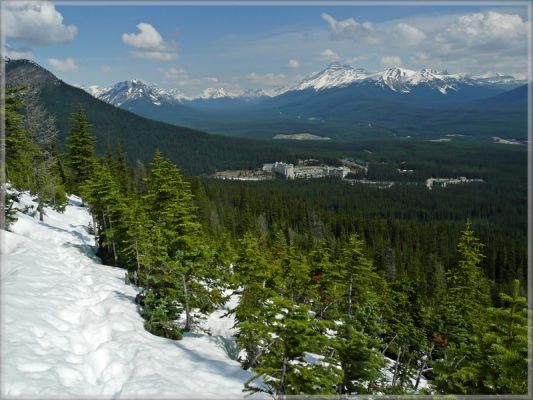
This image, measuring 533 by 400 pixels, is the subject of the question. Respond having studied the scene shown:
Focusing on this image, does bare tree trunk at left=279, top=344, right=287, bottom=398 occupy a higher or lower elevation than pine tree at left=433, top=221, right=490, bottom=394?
higher

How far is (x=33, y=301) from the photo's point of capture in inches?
614

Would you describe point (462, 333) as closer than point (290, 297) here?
Yes

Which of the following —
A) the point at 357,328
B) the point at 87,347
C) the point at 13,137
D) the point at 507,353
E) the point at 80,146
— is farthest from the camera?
the point at 80,146

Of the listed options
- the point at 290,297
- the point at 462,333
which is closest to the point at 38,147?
the point at 290,297

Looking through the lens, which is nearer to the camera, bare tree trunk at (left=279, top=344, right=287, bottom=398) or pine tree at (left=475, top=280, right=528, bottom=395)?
pine tree at (left=475, top=280, right=528, bottom=395)

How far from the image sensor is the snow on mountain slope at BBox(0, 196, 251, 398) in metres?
11.1

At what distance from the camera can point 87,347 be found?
1392cm

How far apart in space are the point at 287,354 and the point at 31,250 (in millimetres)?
19341

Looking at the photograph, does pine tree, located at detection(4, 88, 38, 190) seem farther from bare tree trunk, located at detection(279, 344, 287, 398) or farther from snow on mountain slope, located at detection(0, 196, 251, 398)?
bare tree trunk, located at detection(279, 344, 287, 398)

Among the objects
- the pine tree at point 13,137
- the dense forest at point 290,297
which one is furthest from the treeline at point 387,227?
the pine tree at point 13,137

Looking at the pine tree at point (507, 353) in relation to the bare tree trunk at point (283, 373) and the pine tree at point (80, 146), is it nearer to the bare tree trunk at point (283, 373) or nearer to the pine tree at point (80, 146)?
the bare tree trunk at point (283, 373)

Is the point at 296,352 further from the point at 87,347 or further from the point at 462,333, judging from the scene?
the point at 462,333

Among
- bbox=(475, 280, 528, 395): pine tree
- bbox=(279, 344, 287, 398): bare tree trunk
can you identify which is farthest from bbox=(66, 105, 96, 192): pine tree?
bbox=(475, 280, 528, 395): pine tree

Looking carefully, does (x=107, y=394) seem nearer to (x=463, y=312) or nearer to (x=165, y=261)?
(x=165, y=261)
